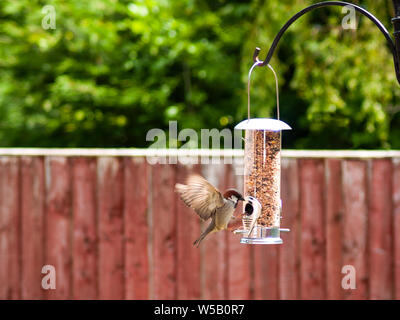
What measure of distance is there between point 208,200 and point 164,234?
1970 millimetres

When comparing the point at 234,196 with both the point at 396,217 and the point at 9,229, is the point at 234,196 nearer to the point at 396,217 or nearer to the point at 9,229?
the point at 396,217

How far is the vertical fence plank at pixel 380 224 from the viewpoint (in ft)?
13.3

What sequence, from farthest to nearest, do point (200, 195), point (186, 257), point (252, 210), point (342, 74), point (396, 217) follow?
point (342, 74)
point (186, 257)
point (396, 217)
point (252, 210)
point (200, 195)

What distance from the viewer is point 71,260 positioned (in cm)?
423

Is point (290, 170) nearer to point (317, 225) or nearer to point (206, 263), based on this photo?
point (317, 225)

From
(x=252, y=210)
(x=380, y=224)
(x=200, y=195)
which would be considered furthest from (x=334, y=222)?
(x=200, y=195)

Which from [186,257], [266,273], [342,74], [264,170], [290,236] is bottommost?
[266,273]

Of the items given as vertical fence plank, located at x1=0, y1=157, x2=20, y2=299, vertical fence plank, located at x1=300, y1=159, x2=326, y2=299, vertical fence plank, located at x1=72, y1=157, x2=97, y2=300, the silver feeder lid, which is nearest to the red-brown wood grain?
vertical fence plank, located at x1=300, y1=159, x2=326, y2=299

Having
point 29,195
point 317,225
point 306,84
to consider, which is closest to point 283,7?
point 306,84

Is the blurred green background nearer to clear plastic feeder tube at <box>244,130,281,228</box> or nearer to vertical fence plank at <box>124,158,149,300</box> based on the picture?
vertical fence plank at <box>124,158,149,300</box>

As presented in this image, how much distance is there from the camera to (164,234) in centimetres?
418

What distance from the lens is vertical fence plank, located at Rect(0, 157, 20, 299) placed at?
4246 mm

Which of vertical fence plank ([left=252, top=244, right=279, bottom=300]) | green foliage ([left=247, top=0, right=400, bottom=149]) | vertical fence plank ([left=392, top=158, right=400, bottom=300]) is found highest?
green foliage ([left=247, top=0, right=400, bottom=149])

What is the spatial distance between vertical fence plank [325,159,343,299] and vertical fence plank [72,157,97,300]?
4.99ft
